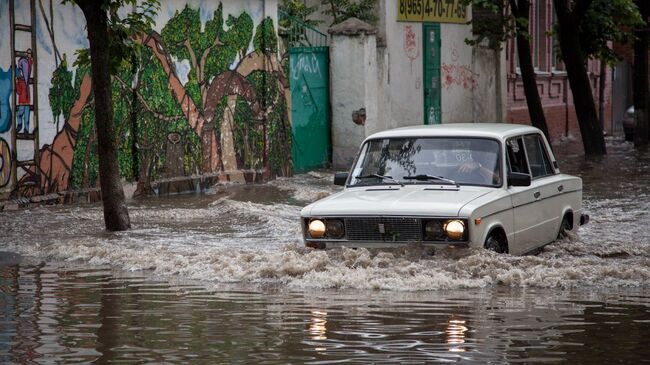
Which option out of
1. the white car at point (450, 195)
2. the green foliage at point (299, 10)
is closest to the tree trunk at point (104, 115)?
the white car at point (450, 195)

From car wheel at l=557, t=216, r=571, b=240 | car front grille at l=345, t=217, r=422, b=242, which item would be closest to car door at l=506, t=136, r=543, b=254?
car wheel at l=557, t=216, r=571, b=240

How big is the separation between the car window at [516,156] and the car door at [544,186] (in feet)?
0.43

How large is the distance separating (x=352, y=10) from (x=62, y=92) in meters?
10.5

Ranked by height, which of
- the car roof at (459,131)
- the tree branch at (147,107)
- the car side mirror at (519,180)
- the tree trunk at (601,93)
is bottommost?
the car side mirror at (519,180)

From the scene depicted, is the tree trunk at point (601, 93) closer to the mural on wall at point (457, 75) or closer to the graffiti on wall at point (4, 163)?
the mural on wall at point (457, 75)

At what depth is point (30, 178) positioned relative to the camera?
56.5 feet

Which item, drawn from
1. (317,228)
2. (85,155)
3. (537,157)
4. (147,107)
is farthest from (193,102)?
(317,228)

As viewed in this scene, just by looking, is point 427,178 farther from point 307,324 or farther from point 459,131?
point 307,324

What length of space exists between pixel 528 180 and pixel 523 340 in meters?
4.01

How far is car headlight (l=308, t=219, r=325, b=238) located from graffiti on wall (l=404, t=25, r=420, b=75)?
1825 centimetres

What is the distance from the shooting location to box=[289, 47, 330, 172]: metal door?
25.0m

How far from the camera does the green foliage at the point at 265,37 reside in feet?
76.7

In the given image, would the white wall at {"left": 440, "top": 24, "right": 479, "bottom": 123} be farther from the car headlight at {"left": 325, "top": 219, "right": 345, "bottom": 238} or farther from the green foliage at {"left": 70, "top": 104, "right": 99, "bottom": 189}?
the car headlight at {"left": 325, "top": 219, "right": 345, "bottom": 238}

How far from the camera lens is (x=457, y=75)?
106 feet
